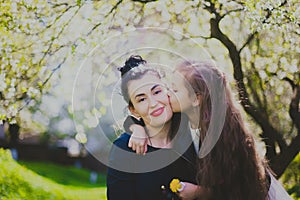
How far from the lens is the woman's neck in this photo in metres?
2.54

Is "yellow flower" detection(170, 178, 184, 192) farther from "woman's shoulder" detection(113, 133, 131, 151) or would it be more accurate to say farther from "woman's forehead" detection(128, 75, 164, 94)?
"woman's forehead" detection(128, 75, 164, 94)

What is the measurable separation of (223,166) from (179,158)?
20cm

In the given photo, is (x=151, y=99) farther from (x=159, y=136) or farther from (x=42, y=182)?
(x=42, y=182)

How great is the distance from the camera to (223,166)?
2.50 meters

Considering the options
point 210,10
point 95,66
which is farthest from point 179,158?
point 210,10

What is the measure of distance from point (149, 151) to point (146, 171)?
0.09 metres

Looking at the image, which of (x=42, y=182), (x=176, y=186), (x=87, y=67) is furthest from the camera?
(x=42, y=182)

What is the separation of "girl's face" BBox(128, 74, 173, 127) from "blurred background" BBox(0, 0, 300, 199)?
1.71 feet

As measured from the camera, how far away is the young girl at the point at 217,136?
98.1 inches

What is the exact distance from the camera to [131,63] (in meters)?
2.53

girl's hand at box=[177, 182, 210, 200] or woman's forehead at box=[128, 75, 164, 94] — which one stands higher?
woman's forehead at box=[128, 75, 164, 94]

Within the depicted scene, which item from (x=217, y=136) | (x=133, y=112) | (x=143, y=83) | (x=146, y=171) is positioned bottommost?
(x=146, y=171)

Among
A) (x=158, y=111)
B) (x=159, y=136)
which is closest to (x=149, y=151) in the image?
(x=159, y=136)

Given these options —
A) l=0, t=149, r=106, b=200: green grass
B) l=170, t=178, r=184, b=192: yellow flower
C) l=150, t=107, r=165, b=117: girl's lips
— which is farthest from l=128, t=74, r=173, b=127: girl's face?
l=0, t=149, r=106, b=200: green grass
